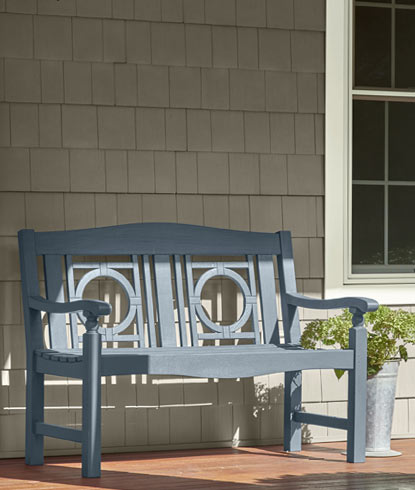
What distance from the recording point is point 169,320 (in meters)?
4.28

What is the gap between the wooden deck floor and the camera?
356 centimetres

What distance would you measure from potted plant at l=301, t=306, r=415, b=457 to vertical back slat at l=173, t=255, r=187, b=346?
0.55 m

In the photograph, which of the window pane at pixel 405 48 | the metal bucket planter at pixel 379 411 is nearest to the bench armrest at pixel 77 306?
the metal bucket planter at pixel 379 411

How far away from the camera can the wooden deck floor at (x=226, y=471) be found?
11.7 feet

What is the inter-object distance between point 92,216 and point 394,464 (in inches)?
69.3

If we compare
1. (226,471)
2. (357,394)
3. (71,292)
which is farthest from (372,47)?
(226,471)

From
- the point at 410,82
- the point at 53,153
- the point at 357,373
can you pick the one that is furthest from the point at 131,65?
the point at 357,373

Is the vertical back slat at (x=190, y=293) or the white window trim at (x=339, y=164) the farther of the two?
the white window trim at (x=339, y=164)

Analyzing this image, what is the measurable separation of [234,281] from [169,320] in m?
0.39

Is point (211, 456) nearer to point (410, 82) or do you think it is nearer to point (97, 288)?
point (97, 288)

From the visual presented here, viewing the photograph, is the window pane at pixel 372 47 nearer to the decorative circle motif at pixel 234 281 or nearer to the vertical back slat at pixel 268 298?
the vertical back slat at pixel 268 298

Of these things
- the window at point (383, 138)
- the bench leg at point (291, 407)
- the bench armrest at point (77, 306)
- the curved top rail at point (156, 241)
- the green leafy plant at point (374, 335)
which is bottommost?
the bench leg at point (291, 407)

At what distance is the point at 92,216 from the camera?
173 inches

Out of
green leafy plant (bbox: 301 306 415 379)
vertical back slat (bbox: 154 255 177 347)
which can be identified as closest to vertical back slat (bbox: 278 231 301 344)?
green leafy plant (bbox: 301 306 415 379)
